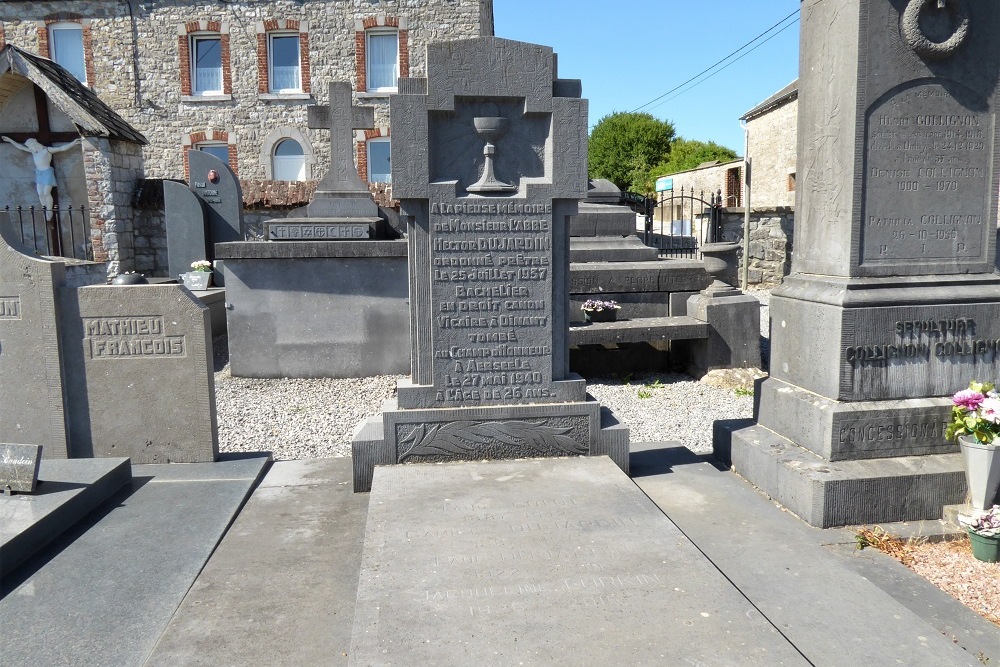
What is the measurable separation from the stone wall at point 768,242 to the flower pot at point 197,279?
10.6 meters

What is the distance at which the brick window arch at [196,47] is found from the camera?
20.3 meters

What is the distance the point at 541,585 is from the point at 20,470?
8.40ft

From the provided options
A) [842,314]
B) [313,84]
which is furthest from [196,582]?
[313,84]

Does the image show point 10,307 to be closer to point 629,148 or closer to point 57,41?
point 57,41

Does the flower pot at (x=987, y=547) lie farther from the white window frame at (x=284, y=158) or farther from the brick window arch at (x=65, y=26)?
the brick window arch at (x=65, y=26)

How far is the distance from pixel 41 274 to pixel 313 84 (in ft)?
58.1

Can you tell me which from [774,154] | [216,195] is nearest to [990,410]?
[216,195]

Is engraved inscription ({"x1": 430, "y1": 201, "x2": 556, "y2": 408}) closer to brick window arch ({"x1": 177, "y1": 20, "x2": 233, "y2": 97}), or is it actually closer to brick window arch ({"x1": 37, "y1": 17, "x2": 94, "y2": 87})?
brick window arch ({"x1": 177, "y1": 20, "x2": 233, "y2": 97})

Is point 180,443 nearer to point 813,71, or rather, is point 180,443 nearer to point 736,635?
point 736,635

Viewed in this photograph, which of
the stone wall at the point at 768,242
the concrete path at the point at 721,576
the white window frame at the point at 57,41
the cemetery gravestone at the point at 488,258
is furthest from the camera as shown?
the white window frame at the point at 57,41

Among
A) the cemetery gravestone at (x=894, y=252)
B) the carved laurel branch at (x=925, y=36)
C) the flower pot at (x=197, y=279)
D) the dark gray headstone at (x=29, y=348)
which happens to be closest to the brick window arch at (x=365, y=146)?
the flower pot at (x=197, y=279)

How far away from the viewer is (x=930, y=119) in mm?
3967

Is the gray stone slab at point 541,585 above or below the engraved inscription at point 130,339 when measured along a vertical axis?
below

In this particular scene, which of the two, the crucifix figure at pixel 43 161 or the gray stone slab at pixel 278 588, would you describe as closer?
the gray stone slab at pixel 278 588
